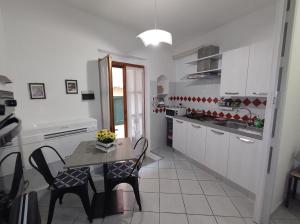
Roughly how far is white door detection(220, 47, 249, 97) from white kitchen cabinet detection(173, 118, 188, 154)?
38.5 inches

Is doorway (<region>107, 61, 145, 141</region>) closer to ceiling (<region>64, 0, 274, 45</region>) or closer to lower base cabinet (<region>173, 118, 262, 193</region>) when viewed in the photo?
ceiling (<region>64, 0, 274, 45</region>)

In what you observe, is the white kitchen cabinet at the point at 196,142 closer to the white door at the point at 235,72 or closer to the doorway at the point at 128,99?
the white door at the point at 235,72

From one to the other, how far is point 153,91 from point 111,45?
126 centimetres

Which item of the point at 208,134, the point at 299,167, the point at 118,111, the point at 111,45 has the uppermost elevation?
the point at 111,45

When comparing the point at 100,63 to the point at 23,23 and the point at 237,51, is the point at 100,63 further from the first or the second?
the point at 237,51

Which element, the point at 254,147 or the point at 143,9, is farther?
the point at 143,9

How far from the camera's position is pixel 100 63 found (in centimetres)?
241

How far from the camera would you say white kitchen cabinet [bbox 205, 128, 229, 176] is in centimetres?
217

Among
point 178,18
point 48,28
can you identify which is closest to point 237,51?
point 178,18

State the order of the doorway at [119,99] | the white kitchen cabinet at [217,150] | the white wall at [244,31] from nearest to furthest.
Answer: the white wall at [244,31], the white kitchen cabinet at [217,150], the doorway at [119,99]

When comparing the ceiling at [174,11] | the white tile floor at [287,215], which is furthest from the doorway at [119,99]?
the white tile floor at [287,215]

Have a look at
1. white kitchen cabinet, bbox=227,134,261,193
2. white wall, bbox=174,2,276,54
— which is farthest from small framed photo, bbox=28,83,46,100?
white wall, bbox=174,2,276,54

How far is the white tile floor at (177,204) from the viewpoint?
5.31ft

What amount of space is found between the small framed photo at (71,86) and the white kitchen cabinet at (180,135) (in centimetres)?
198
